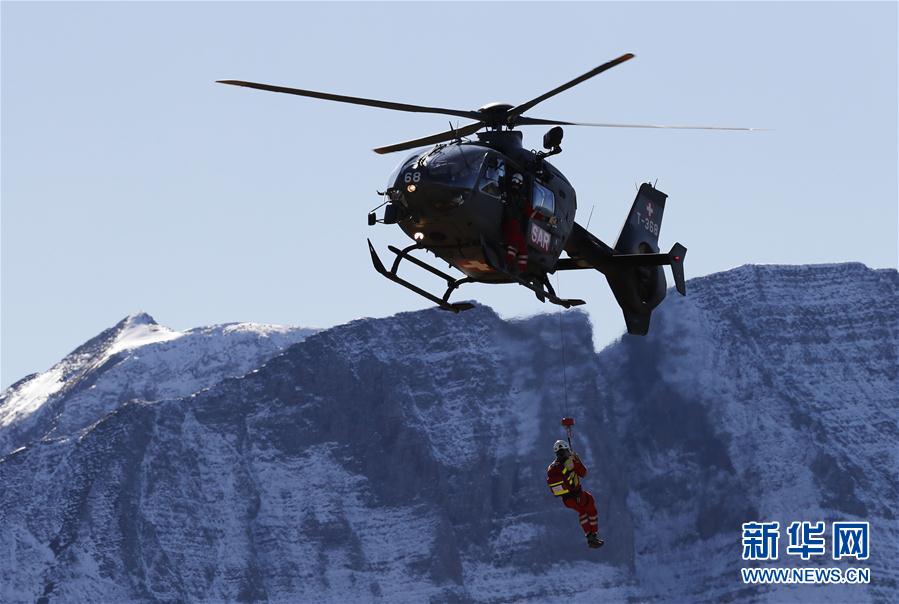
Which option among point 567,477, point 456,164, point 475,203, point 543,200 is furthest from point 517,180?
point 567,477

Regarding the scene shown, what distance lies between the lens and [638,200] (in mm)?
97938

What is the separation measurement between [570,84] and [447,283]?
32.9ft

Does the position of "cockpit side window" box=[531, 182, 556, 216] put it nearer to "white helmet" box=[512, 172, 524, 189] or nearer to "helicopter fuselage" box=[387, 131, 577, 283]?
"helicopter fuselage" box=[387, 131, 577, 283]

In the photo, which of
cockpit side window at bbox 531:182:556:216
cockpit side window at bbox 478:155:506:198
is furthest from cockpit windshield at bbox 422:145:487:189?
cockpit side window at bbox 531:182:556:216

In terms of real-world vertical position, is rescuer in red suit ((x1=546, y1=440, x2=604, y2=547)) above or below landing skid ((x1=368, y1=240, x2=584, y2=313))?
below

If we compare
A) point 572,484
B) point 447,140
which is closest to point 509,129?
point 447,140

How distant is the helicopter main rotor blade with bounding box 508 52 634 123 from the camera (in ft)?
228

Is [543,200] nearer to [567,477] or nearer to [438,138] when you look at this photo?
[438,138]

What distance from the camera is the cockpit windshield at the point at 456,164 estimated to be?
75562 millimetres

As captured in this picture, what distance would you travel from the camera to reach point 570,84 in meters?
74.5

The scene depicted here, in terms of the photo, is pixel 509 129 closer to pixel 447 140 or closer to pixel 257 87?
pixel 447 140

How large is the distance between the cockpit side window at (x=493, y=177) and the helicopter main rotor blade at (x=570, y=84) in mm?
2921

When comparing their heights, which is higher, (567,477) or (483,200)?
(483,200)

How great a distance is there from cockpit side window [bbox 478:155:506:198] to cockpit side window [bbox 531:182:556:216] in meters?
1.81
